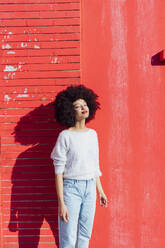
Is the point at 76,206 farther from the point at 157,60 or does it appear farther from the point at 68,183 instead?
the point at 157,60

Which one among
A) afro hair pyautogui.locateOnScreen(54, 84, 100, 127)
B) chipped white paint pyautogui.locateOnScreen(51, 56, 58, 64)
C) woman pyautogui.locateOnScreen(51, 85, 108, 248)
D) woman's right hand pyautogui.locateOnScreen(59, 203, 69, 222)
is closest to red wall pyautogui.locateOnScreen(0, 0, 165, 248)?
chipped white paint pyautogui.locateOnScreen(51, 56, 58, 64)

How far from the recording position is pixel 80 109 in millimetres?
2631

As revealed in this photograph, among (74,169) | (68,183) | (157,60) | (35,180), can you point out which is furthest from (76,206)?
(157,60)

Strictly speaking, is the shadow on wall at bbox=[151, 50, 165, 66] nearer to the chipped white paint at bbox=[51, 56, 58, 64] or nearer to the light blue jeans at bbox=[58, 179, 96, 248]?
the chipped white paint at bbox=[51, 56, 58, 64]

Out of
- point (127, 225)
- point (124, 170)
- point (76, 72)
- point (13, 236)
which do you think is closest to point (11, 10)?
point (76, 72)

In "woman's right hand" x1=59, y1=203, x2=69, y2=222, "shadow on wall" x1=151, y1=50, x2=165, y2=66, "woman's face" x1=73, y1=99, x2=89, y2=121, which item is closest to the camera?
"woman's right hand" x1=59, y1=203, x2=69, y2=222

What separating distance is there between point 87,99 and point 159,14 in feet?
4.72

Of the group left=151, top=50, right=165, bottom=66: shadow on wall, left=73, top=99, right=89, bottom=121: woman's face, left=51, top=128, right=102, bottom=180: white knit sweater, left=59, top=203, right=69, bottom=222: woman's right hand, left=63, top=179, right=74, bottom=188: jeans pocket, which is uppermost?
left=151, top=50, right=165, bottom=66: shadow on wall

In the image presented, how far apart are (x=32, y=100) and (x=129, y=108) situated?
1225 millimetres

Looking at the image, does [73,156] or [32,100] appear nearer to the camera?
[73,156]

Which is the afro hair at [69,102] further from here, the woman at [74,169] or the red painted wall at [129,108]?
the red painted wall at [129,108]

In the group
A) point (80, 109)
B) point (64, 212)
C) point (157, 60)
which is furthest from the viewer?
point (157, 60)

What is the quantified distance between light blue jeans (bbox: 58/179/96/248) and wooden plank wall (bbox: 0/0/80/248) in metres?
0.66

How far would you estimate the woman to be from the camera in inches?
98.0
